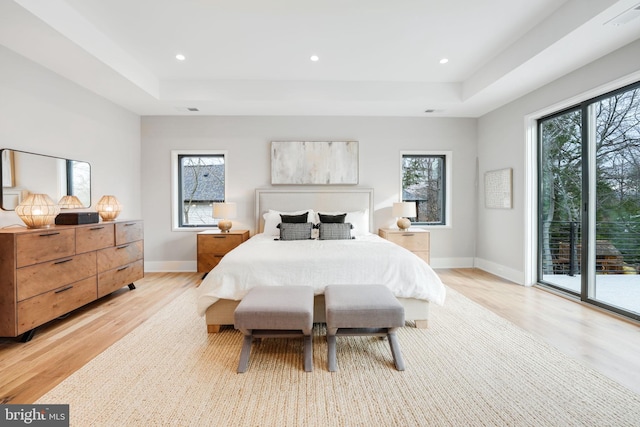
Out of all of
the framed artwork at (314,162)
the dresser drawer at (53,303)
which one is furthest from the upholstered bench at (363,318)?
the framed artwork at (314,162)

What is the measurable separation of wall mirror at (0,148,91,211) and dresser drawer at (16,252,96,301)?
727 mm

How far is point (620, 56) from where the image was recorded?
2814 mm

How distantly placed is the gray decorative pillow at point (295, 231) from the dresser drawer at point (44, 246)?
2.20 meters

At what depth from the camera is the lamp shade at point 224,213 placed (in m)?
4.52

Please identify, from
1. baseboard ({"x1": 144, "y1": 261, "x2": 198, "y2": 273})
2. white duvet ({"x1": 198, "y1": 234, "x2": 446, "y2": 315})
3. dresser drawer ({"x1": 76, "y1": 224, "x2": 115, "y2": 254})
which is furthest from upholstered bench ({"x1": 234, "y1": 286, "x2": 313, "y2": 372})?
baseboard ({"x1": 144, "y1": 261, "x2": 198, "y2": 273})

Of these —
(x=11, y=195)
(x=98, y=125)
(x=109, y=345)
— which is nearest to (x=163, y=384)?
(x=109, y=345)

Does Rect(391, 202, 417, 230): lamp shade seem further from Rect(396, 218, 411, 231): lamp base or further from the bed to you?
the bed

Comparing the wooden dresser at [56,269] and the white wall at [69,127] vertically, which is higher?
the white wall at [69,127]

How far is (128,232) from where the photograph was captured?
378 centimetres

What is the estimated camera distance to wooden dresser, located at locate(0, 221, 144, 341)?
91.3 inches

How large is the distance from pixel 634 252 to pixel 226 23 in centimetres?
447

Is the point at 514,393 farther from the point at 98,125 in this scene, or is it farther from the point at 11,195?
the point at 98,125

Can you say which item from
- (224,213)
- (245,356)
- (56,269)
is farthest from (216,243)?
(245,356)

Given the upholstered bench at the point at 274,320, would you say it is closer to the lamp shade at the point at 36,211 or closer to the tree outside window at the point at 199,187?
the lamp shade at the point at 36,211
